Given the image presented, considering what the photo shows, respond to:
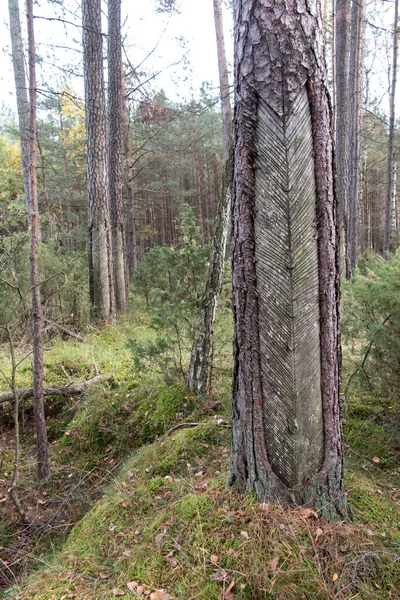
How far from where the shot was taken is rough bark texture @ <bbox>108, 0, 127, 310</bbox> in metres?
10.8

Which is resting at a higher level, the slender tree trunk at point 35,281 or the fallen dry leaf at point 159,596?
the slender tree trunk at point 35,281

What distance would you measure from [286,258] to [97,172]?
26.5 feet

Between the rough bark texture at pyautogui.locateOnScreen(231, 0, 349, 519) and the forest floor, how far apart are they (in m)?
0.23

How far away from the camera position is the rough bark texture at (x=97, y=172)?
882 centimetres

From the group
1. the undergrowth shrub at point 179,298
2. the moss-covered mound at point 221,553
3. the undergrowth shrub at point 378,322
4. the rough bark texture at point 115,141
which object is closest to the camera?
the moss-covered mound at point 221,553

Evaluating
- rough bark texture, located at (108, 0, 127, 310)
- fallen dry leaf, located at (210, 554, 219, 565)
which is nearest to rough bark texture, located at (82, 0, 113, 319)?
rough bark texture, located at (108, 0, 127, 310)

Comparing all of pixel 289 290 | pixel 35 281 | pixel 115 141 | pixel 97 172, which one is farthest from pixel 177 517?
pixel 115 141

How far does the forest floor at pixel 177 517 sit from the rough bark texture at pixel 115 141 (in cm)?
666

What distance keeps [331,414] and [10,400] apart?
421 cm

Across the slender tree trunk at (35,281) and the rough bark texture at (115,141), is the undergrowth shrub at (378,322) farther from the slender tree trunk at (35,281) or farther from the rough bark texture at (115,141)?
the rough bark texture at (115,141)

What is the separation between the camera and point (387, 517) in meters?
2.29

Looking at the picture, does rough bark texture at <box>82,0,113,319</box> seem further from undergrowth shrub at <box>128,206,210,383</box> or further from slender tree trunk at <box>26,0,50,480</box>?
slender tree trunk at <box>26,0,50,480</box>

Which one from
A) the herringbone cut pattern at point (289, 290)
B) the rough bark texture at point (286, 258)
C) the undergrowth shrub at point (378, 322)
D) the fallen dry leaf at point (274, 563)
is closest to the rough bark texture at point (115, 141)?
the undergrowth shrub at point (378, 322)

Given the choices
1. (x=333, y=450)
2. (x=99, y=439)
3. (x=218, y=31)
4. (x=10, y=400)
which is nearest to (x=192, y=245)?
(x=99, y=439)
